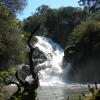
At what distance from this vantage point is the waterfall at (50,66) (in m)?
55.1

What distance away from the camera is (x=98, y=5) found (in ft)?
192

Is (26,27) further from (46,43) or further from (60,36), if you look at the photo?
(46,43)

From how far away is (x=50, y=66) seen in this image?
193 feet

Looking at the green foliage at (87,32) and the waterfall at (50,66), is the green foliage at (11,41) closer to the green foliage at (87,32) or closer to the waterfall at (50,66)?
the waterfall at (50,66)

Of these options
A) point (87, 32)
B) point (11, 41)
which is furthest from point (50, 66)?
point (11, 41)

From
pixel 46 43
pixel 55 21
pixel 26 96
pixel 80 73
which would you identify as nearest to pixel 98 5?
pixel 80 73

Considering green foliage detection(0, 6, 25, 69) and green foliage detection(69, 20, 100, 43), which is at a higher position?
green foliage detection(0, 6, 25, 69)

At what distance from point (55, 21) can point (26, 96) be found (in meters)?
79.2

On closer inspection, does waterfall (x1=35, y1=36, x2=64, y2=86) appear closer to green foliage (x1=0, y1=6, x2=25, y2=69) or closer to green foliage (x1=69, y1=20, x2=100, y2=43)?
green foliage (x1=69, y1=20, x2=100, y2=43)

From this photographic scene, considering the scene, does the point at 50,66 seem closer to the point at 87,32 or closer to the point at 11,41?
the point at 87,32

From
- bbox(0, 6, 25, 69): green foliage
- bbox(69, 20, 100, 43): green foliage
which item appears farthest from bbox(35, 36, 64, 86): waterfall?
bbox(0, 6, 25, 69): green foliage

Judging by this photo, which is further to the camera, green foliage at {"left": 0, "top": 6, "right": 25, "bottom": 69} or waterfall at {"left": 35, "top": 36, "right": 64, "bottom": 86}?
waterfall at {"left": 35, "top": 36, "right": 64, "bottom": 86}

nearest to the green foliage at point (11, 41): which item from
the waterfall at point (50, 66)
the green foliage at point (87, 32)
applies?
the waterfall at point (50, 66)

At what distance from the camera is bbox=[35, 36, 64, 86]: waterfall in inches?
2170
